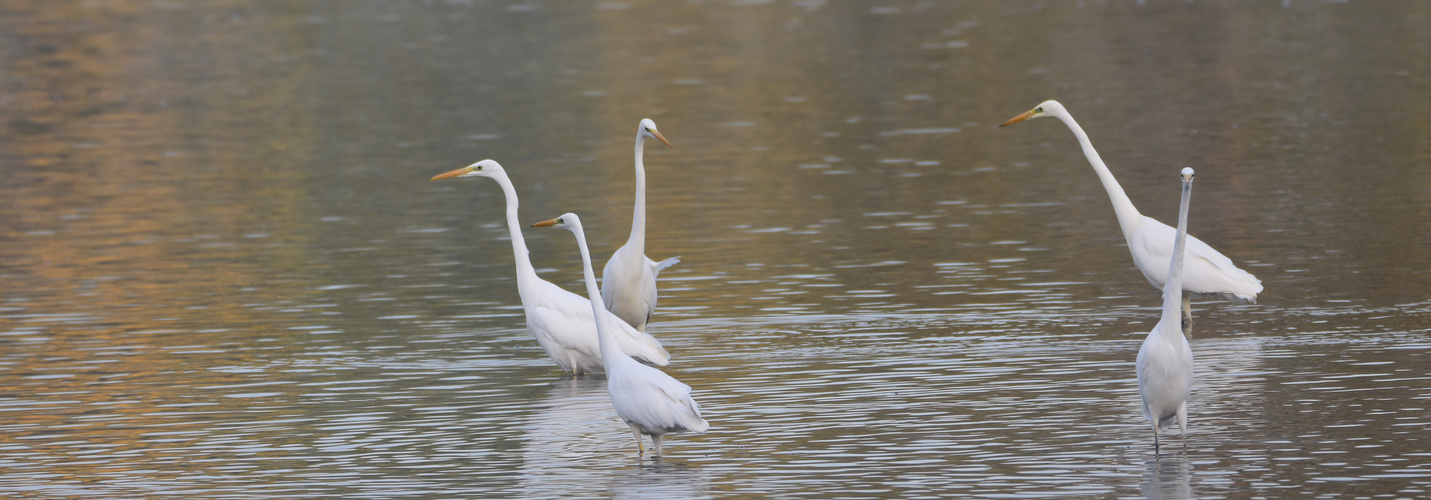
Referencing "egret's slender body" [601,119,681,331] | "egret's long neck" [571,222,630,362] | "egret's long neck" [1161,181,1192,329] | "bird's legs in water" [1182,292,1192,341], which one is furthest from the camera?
"egret's slender body" [601,119,681,331]

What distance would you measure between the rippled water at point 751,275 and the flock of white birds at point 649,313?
34 centimetres

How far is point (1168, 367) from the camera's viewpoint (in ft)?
31.1

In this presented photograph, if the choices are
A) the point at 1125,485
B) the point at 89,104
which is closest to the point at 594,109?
the point at 89,104

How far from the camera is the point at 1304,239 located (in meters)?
17.1

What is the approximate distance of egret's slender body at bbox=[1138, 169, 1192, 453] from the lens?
950 centimetres

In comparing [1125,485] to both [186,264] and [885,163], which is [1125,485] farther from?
[885,163]

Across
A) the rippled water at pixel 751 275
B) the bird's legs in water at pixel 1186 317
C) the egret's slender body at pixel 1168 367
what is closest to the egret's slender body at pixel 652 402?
the rippled water at pixel 751 275

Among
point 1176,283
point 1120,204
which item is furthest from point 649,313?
point 1176,283

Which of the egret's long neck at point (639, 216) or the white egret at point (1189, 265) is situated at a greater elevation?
the egret's long neck at point (639, 216)

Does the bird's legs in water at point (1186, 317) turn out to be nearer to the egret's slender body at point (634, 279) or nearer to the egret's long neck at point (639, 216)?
the egret's slender body at point (634, 279)

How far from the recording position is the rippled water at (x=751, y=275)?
34.2 ft

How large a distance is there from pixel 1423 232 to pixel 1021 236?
3712 millimetres

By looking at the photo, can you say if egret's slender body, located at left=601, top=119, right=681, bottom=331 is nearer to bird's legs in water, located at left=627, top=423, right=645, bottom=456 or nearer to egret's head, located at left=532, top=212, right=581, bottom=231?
egret's head, located at left=532, top=212, right=581, bottom=231

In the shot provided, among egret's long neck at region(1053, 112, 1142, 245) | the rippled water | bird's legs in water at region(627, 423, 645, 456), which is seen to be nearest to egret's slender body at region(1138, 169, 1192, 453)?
the rippled water
